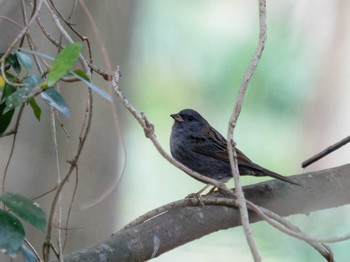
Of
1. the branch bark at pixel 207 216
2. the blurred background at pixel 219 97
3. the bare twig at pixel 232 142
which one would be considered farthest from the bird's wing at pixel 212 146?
the bare twig at pixel 232 142

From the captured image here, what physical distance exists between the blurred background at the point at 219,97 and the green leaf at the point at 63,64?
210 centimetres

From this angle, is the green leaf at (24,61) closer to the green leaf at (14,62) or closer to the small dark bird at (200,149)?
the green leaf at (14,62)

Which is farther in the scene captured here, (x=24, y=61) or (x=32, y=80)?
(x=24, y=61)

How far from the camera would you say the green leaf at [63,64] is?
1.17 m

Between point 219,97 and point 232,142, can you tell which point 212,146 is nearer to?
point 219,97

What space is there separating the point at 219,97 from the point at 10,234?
297cm

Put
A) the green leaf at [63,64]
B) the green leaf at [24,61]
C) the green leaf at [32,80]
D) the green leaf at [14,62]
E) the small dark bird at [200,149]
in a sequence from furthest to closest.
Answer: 1. the small dark bird at [200,149]
2. the green leaf at [14,62]
3. the green leaf at [24,61]
4. the green leaf at [32,80]
5. the green leaf at [63,64]

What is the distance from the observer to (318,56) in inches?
183

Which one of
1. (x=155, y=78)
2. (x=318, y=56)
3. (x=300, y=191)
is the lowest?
(x=300, y=191)

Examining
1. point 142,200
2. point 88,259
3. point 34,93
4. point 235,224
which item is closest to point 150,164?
point 142,200

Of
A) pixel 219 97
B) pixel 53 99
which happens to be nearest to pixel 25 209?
pixel 53 99

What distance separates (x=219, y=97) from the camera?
4156mm

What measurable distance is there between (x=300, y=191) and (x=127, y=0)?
1.55m

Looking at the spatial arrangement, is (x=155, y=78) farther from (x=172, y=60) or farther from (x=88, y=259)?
(x=88, y=259)
